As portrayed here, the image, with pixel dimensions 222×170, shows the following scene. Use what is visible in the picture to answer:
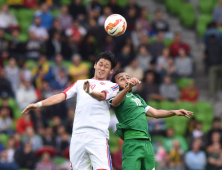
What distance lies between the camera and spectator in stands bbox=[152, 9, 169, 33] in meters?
19.8

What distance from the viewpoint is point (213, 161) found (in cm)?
1488

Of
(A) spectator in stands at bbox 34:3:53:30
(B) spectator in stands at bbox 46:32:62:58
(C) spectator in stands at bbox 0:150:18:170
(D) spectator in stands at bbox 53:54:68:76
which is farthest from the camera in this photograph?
(A) spectator in stands at bbox 34:3:53:30

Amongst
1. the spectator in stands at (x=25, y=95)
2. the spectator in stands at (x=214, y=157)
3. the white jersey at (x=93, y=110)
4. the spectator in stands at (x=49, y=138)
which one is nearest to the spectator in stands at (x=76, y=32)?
the spectator in stands at (x=25, y=95)

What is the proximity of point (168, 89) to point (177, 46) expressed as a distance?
217 centimetres

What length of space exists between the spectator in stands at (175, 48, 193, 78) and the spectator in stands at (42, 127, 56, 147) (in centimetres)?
552

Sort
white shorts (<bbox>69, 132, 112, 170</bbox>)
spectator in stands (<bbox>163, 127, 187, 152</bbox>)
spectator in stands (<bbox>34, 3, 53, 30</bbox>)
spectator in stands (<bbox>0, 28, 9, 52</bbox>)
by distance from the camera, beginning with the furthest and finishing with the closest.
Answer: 1. spectator in stands (<bbox>34, 3, 53, 30</bbox>)
2. spectator in stands (<bbox>0, 28, 9, 52</bbox>)
3. spectator in stands (<bbox>163, 127, 187, 152</bbox>)
4. white shorts (<bbox>69, 132, 112, 170</bbox>)

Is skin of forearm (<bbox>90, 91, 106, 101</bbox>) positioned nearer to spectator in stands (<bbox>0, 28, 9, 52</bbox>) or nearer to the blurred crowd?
the blurred crowd

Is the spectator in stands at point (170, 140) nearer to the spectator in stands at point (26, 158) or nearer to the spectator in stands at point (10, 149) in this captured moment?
the spectator in stands at point (26, 158)

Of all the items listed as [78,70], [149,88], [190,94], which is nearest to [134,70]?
[149,88]

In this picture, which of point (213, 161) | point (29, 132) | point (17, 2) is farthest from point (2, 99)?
point (213, 161)

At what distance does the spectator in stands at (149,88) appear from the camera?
55.3ft

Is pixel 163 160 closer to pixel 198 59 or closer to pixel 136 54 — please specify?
pixel 136 54

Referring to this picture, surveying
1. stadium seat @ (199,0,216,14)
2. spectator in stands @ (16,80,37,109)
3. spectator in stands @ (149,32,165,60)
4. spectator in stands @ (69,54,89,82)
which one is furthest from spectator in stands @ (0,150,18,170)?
stadium seat @ (199,0,216,14)

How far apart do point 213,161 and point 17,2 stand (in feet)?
28.9
